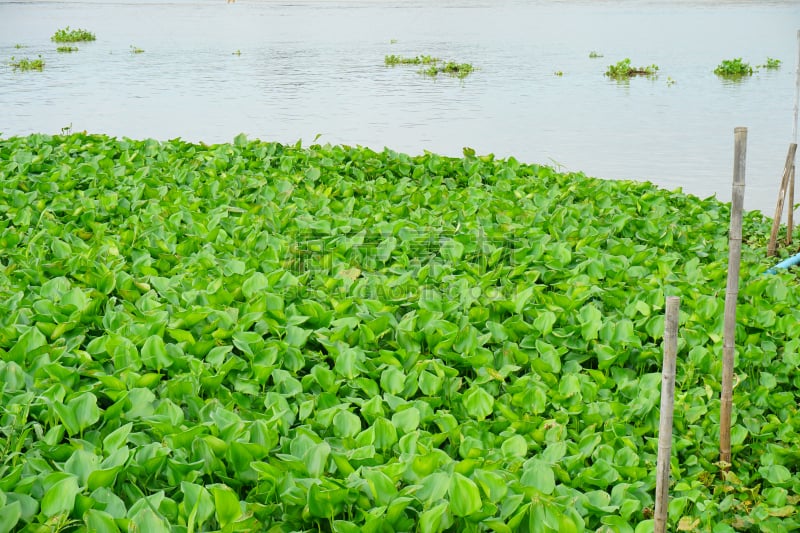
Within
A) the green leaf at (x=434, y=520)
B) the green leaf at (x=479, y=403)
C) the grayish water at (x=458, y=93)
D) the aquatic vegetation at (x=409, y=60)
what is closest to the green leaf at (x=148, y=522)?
the green leaf at (x=434, y=520)

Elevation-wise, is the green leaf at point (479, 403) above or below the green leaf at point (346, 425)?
below

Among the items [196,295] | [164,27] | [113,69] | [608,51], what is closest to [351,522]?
[196,295]

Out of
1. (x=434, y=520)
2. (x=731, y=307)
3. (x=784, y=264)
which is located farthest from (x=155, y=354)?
(x=784, y=264)

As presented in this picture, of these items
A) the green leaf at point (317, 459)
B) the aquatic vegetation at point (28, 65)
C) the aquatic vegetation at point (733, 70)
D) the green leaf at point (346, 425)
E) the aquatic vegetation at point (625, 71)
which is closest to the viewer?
the green leaf at point (317, 459)

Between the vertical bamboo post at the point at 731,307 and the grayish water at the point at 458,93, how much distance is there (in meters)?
3.51

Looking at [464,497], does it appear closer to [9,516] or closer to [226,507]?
[226,507]

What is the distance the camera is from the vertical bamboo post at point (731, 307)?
7.20 ft

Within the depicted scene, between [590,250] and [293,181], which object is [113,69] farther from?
[590,250]

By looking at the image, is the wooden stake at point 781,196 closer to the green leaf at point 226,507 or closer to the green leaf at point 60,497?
the green leaf at point 226,507

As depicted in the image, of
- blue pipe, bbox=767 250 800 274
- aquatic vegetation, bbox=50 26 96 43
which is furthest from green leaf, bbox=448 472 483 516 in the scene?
aquatic vegetation, bbox=50 26 96 43

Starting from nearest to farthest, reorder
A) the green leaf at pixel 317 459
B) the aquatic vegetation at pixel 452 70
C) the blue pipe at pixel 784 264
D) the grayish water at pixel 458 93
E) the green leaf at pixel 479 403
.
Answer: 1. the green leaf at pixel 317 459
2. the green leaf at pixel 479 403
3. the blue pipe at pixel 784 264
4. the grayish water at pixel 458 93
5. the aquatic vegetation at pixel 452 70

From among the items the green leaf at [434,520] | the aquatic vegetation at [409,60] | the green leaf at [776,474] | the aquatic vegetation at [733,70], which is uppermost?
the aquatic vegetation at [409,60]

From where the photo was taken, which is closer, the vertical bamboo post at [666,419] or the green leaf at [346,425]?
the vertical bamboo post at [666,419]

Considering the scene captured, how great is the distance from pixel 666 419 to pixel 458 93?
10.9 meters
